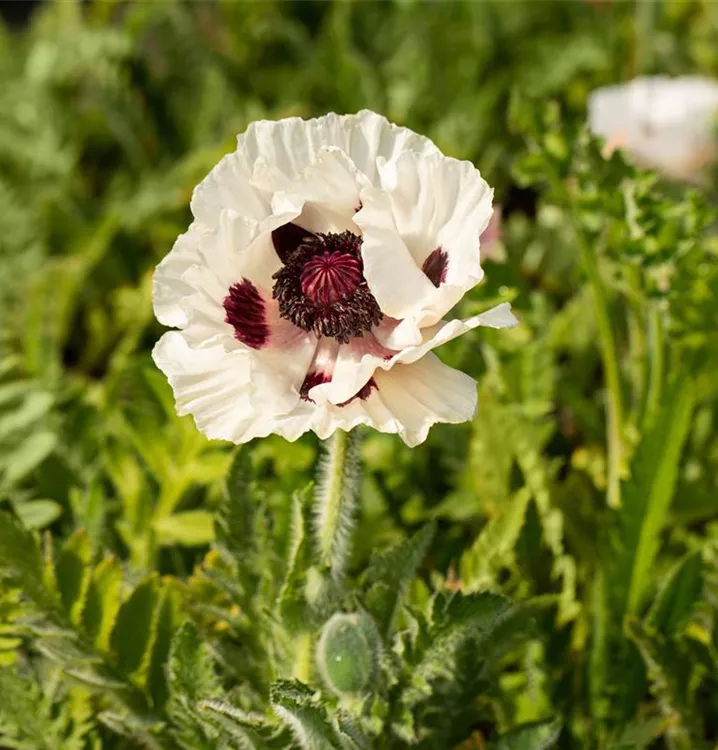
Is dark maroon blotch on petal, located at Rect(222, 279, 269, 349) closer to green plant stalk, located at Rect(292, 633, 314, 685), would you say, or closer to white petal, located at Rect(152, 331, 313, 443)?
white petal, located at Rect(152, 331, 313, 443)

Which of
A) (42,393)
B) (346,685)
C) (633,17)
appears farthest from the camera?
(633,17)

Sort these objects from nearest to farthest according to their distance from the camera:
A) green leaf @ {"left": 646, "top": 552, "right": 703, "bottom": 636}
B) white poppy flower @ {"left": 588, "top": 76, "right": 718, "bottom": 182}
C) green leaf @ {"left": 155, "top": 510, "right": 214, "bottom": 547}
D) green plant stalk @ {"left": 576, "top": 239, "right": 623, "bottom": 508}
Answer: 1. green leaf @ {"left": 646, "top": 552, "right": 703, "bottom": 636}
2. green leaf @ {"left": 155, "top": 510, "right": 214, "bottom": 547}
3. green plant stalk @ {"left": 576, "top": 239, "right": 623, "bottom": 508}
4. white poppy flower @ {"left": 588, "top": 76, "right": 718, "bottom": 182}

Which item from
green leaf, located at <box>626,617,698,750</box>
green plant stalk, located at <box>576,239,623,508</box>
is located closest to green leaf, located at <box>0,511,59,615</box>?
green leaf, located at <box>626,617,698,750</box>

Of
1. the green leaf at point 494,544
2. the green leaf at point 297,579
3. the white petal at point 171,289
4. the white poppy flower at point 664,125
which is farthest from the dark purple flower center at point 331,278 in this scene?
the white poppy flower at point 664,125

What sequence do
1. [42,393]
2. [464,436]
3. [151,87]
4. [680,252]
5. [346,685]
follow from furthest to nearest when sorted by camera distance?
[151,87] → [464,436] → [42,393] → [680,252] → [346,685]

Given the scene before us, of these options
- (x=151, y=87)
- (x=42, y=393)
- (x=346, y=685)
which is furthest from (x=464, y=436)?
(x=151, y=87)

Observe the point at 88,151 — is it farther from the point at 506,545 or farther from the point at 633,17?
the point at 506,545

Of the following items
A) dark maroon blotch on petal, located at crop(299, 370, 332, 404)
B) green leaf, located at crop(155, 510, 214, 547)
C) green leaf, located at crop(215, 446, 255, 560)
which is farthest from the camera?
green leaf, located at crop(155, 510, 214, 547)

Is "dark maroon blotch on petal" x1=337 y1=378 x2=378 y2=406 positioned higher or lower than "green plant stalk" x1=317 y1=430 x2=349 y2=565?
higher
